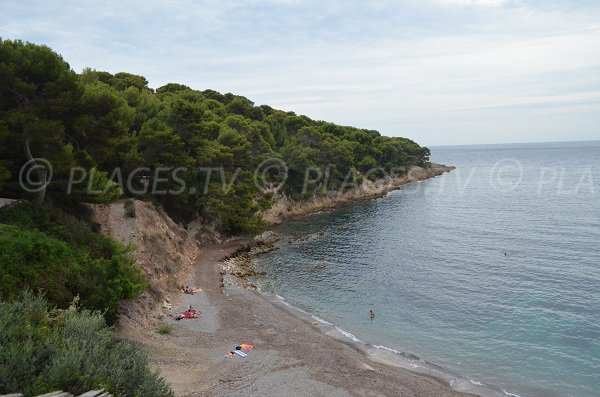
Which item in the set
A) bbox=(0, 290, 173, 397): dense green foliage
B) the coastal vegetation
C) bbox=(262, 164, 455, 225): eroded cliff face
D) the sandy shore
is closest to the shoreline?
the sandy shore

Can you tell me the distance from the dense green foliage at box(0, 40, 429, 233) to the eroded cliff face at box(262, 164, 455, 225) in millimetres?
1859

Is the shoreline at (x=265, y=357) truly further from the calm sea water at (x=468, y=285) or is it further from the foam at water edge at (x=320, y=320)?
the calm sea water at (x=468, y=285)

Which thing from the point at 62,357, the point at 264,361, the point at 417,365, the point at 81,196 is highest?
the point at 81,196

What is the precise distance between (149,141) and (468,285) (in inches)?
1276

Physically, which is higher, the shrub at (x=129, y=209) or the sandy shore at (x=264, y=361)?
the shrub at (x=129, y=209)

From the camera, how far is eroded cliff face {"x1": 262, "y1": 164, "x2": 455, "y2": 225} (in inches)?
2630

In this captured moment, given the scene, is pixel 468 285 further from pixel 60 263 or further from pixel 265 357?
pixel 60 263

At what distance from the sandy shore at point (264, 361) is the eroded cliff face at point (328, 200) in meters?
36.3

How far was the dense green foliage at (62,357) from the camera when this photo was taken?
34.9ft

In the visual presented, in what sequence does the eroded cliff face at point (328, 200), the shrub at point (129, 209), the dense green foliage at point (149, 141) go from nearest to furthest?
the dense green foliage at point (149, 141)
the shrub at point (129, 209)
the eroded cliff face at point (328, 200)

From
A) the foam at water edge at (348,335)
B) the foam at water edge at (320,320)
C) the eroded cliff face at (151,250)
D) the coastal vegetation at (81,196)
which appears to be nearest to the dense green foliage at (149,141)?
the coastal vegetation at (81,196)

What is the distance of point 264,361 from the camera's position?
21922 mm

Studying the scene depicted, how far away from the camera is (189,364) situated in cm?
2061

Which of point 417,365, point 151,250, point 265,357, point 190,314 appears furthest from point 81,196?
point 417,365
